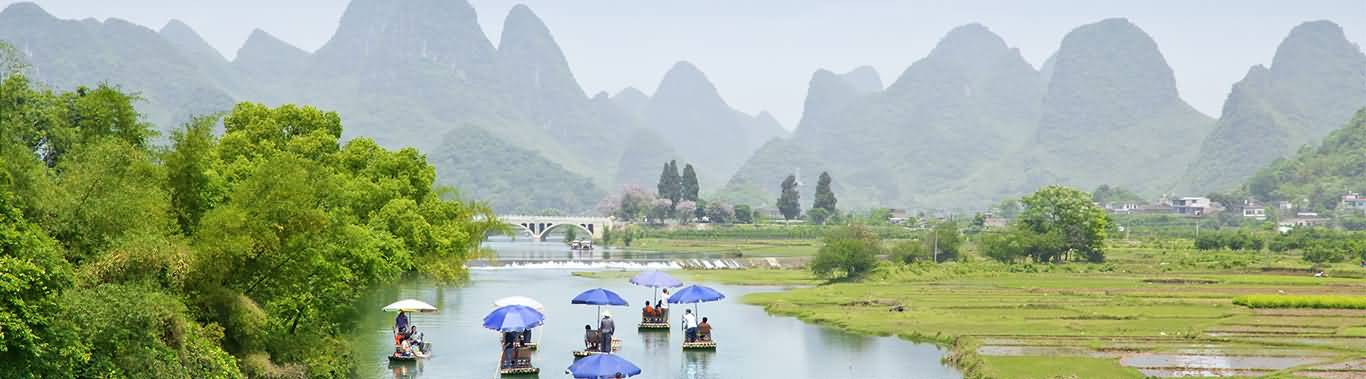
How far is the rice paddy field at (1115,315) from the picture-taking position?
1709 inches

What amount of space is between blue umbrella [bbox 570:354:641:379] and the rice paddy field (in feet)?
37.8

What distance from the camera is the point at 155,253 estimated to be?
2864cm

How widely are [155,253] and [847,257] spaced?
66496mm

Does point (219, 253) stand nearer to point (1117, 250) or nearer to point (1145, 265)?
point (1145, 265)

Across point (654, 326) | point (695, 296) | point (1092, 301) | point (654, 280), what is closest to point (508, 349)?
point (695, 296)

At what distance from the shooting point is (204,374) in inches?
1164

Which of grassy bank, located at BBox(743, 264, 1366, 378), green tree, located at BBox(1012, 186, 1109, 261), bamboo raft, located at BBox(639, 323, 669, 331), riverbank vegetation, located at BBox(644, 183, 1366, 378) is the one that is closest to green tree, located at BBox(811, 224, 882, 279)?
riverbank vegetation, located at BBox(644, 183, 1366, 378)

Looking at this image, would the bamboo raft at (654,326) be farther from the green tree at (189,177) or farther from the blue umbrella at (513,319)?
the green tree at (189,177)

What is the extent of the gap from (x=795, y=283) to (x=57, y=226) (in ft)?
228

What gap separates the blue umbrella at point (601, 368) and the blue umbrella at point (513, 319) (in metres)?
5.08

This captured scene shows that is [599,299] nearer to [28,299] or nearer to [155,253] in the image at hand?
[155,253]

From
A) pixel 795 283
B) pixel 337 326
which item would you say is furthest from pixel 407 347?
pixel 795 283

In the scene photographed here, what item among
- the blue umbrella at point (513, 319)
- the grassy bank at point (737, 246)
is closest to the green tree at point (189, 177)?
the blue umbrella at point (513, 319)

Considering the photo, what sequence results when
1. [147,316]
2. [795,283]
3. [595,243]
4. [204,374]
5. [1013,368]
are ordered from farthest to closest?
[595,243], [795,283], [1013,368], [204,374], [147,316]
